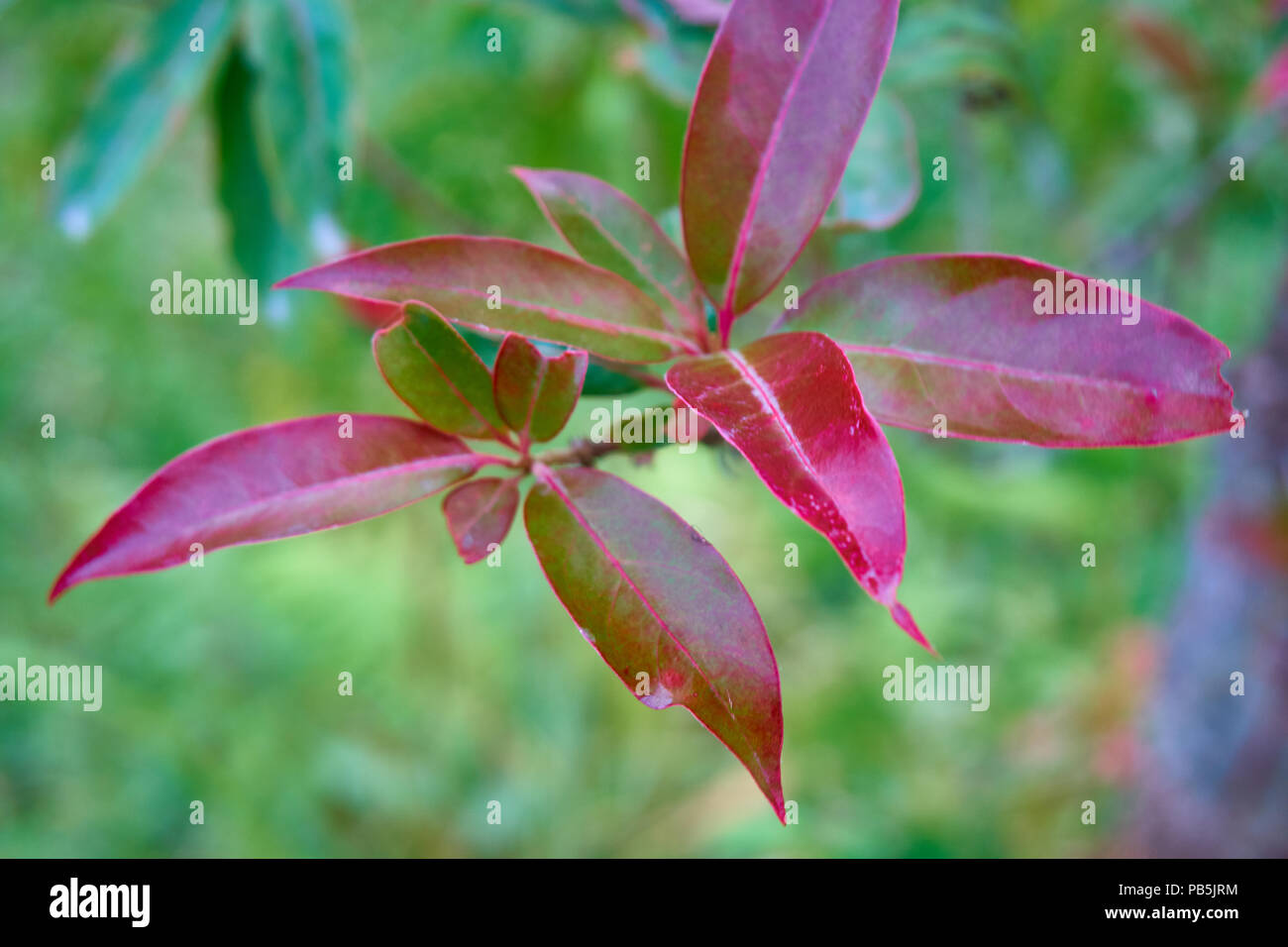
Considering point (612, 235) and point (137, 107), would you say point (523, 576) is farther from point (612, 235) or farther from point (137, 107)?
point (612, 235)

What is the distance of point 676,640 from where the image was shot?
1.39ft

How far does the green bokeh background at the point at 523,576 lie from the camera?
1.48 metres

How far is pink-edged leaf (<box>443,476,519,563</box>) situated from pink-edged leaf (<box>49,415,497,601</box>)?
1 cm

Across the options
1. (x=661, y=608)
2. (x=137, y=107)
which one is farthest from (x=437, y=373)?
(x=137, y=107)

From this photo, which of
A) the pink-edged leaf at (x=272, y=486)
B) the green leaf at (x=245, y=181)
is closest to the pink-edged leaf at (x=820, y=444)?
the pink-edged leaf at (x=272, y=486)

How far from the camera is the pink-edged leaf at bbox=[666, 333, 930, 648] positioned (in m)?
0.34

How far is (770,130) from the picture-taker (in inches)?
19.5

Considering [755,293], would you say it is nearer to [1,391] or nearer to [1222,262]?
[1222,262]

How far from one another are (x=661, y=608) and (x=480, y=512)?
0.12 m

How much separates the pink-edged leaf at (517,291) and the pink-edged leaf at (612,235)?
0.03 meters

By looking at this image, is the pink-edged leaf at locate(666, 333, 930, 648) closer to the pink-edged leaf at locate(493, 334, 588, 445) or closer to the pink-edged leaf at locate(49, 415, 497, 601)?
the pink-edged leaf at locate(493, 334, 588, 445)

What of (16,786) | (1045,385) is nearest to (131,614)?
(16,786)

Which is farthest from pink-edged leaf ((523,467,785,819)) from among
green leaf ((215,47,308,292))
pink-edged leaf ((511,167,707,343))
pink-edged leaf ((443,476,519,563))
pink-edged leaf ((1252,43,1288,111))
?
pink-edged leaf ((1252,43,1288,111))
